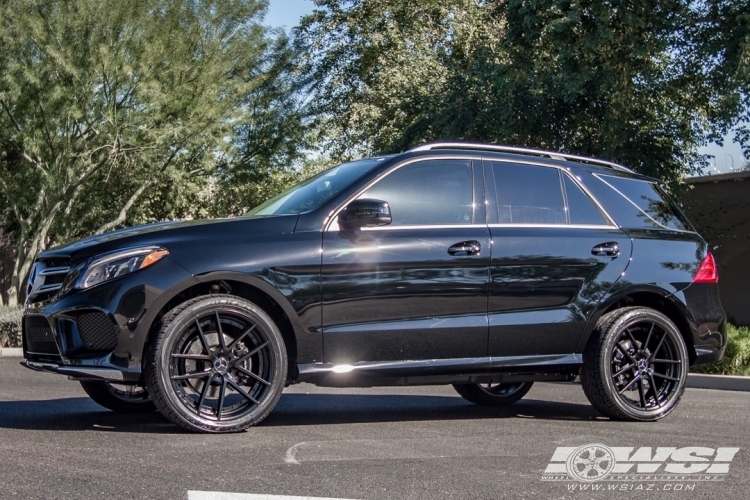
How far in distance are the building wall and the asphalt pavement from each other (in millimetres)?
10538

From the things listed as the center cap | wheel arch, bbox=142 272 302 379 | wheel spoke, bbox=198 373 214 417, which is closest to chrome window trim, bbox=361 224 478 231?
wheel arch, bbox=142 272 302 379

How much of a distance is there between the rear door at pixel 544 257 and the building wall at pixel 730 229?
1144 centimetres

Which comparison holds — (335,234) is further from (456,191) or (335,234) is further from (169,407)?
(169,407)

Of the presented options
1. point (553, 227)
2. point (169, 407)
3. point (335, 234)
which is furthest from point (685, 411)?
point (169, 407)

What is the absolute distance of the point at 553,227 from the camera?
23.6ft

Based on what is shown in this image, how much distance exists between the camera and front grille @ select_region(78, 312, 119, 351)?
5.91 metres

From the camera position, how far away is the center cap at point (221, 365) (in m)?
6.07

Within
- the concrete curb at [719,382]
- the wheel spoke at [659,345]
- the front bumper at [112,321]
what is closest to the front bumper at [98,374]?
the front bumper at [112,321]

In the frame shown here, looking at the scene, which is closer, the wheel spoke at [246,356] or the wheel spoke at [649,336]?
the wheel spoke at [246,356]

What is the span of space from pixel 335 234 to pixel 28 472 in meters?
2.42

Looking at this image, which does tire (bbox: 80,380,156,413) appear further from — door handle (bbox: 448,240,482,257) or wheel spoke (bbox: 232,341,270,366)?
door handle (bbox: 448,240,482,257)

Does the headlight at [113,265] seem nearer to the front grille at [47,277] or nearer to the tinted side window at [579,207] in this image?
the front grille at [47,277]

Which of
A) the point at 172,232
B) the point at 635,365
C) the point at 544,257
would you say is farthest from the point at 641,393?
the point at 172,232

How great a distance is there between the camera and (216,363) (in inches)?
239
